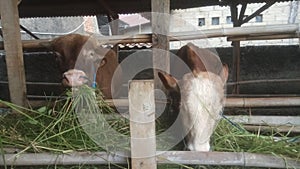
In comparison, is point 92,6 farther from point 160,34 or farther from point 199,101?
point 199,101

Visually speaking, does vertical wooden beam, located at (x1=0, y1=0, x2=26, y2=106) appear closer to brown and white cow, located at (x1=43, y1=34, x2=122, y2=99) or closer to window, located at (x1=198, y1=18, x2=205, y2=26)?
brown and white cow, located at (x1=43, y1=34, x2=122, y2=99)

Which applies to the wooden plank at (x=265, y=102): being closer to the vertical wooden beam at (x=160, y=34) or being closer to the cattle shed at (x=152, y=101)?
the cattle shed at (x=152, y=101)

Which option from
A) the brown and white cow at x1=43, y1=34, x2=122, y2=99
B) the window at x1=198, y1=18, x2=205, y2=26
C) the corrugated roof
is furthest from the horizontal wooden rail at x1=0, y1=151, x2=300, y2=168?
the window at x1=198, y1=18, x2=205, y2=26

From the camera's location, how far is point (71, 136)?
1.67 m

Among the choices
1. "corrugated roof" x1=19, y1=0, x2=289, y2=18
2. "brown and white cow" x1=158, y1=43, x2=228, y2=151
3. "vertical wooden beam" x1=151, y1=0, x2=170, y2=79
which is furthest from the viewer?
"corrugated roof" x1=19, y1=0, x2=289, y2=18

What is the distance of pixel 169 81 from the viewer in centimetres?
190

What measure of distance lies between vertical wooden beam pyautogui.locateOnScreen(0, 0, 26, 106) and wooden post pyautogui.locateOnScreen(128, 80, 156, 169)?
1.00 metres

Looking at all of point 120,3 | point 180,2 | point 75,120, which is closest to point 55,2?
point 120,3

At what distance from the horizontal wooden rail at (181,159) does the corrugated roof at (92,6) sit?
3.54 meters

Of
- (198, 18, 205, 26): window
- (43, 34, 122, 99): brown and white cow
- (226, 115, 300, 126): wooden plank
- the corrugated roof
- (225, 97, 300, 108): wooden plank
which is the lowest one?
(226, 115, 300, 126): wooden plank

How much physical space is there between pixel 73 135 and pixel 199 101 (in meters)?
0.71

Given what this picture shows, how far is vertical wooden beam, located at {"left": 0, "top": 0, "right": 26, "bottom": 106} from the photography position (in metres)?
2.00

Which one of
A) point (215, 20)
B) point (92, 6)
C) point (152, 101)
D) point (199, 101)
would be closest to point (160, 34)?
point (199, 101)

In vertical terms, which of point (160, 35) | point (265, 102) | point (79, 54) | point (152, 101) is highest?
point (160, 35)
